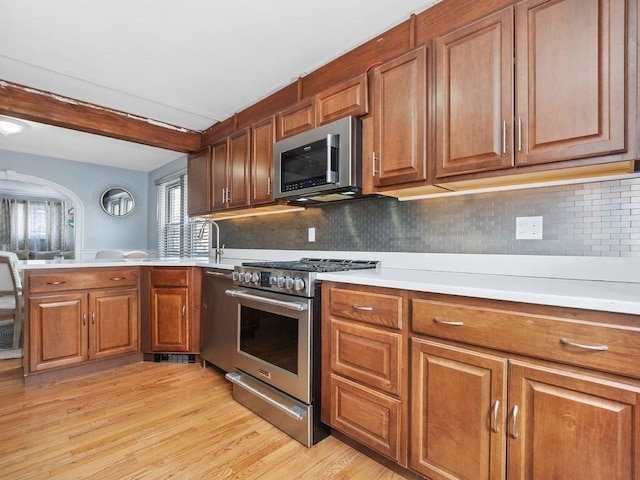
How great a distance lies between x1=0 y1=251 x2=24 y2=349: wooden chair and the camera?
2.79 m

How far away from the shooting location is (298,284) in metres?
1.81

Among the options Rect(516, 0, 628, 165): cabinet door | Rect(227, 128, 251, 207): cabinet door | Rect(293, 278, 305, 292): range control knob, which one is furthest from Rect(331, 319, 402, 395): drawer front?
Rect(227, 128, 251, 207): cabinet door

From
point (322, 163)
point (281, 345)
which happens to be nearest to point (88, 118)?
point (322, 163)

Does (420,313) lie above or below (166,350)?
above

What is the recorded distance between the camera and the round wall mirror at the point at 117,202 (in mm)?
5512

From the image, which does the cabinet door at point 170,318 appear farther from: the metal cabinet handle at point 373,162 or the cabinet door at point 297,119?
the metal cabinet handle at point 373,162

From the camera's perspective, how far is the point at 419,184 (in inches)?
68.9

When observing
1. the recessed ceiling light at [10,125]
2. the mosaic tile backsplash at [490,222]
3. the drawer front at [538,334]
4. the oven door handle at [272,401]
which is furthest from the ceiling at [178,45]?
the oven door handle at [272,401]

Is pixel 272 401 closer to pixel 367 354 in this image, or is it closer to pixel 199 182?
pixel 367 354

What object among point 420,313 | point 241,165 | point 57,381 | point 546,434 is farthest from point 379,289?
point 57,381

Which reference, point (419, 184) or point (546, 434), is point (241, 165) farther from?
point (546, 434)

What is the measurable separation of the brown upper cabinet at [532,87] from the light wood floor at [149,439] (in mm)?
1566

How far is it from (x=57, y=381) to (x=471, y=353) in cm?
300

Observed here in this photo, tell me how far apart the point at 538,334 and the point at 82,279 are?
307 cm
